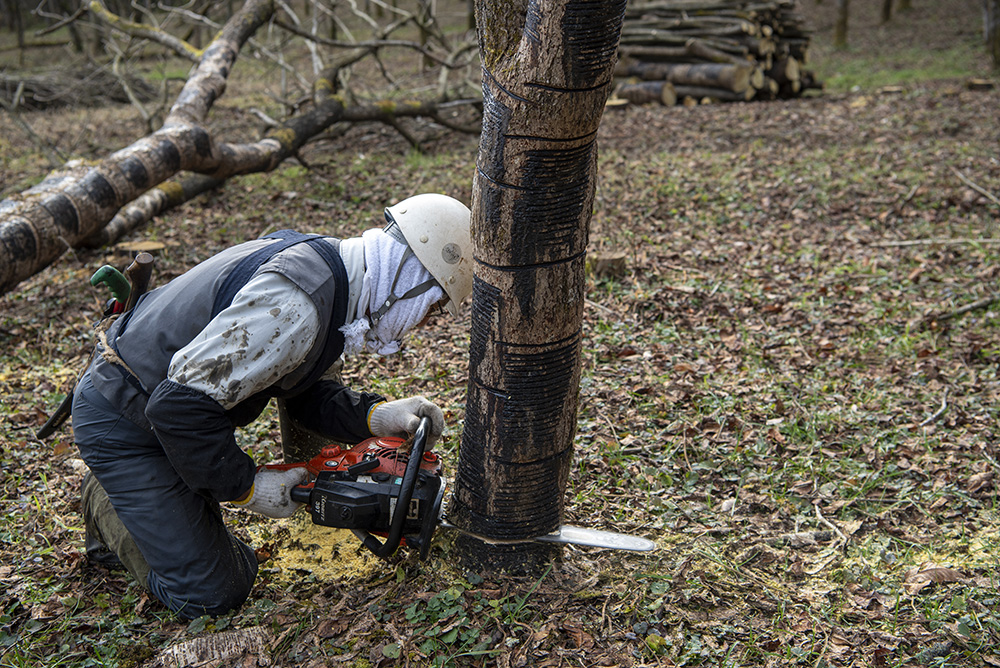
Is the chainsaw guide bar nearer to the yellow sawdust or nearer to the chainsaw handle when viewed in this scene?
the chainsaw handle

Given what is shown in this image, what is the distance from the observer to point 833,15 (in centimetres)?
2198

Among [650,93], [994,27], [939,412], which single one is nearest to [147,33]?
[650,93]

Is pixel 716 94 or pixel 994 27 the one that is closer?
pixel 716 94

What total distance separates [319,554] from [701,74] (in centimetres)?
1093

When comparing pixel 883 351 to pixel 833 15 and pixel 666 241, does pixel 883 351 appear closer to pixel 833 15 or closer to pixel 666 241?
pixel 666 241

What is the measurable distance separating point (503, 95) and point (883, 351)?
343cm

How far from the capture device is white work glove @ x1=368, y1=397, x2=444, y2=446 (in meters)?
2.84

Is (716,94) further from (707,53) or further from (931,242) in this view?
(931,242)

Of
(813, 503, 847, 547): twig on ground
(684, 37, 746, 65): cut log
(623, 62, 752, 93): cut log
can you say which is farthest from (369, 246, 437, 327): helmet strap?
(684, 37, 746, 65): cut log

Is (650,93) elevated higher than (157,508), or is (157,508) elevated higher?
(650,93)

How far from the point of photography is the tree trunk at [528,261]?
6.47 ft

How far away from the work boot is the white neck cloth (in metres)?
1.18

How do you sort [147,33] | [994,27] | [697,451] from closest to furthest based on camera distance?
[697,451] < [147,33] < [994,27]

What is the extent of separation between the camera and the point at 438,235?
8.49 ft
